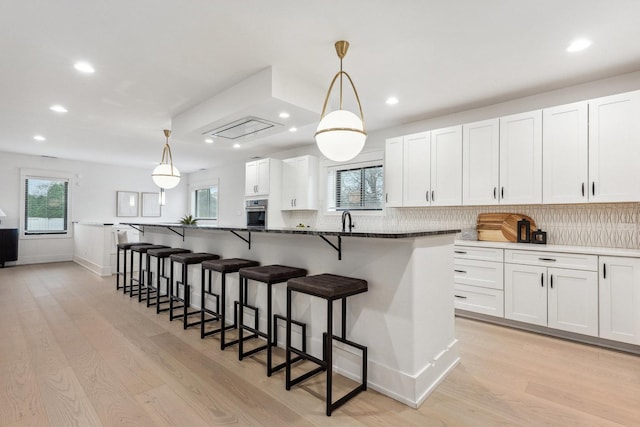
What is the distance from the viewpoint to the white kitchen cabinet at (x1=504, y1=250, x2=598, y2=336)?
284cm

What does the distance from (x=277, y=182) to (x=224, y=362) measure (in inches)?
161

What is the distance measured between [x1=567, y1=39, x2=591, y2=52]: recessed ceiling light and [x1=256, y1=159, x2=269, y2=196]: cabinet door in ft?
15.3

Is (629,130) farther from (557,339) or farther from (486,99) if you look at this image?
(557,339)

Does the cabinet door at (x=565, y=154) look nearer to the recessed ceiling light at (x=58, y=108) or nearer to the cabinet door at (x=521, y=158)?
the cabinet door at (x=521, y=158)

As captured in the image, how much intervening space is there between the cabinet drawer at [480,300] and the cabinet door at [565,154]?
1137 millimetres

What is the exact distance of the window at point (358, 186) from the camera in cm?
509

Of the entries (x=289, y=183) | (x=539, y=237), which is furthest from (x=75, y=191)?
(x=539, y=237)

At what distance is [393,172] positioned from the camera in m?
4.46

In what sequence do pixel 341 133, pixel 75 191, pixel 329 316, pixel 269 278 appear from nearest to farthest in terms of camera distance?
pixel 329 316
pixel 269 278
pixel 341 133
pixel 75 191

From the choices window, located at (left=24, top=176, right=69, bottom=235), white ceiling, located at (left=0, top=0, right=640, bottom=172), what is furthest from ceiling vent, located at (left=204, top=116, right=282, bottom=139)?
window, located at (left=24, top=176, right=69, bottom=235)

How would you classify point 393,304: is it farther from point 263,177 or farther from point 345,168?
point 263,177

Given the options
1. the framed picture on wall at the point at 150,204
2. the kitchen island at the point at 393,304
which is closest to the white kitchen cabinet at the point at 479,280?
the kitchen island at the point at 393,304

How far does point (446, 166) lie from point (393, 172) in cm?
75

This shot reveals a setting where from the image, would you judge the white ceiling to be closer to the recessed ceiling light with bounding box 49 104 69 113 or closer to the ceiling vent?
the recessed ceiling light with bounding box 49 104 69 113
